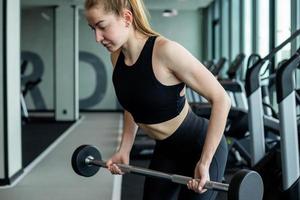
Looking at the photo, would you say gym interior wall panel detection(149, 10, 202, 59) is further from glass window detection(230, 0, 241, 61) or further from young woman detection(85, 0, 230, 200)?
young woman detection(85, 0, 230, 200)

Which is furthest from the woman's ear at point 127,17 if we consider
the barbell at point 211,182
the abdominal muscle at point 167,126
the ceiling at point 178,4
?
the ceiling at point 178,4

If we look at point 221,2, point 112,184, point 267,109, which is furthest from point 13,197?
point 221,2

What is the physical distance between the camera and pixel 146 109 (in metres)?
1.64

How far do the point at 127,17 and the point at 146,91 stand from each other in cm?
24

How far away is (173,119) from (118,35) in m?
0.34

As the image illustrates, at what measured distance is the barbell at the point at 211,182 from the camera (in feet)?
4.52

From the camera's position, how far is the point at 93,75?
12562mm

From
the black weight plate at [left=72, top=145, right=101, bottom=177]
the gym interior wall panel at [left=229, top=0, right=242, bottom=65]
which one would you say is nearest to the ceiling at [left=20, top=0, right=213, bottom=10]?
the gym interior wall panel at [left=229, top=0, right=242, bottom=65]

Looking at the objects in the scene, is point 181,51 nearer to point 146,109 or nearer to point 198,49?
point 146,109

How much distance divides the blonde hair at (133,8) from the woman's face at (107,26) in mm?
15

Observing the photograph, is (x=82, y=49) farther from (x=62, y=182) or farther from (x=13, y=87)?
(x=62, y=182)

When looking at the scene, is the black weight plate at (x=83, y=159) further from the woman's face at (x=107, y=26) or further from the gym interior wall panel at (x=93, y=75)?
the gym interior wall panel at (x=93, y=75)

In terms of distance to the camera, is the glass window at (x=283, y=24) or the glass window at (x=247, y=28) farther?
the glass window at (x=247, y=28)

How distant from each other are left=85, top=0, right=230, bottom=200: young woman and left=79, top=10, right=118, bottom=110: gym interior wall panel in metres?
10.8
